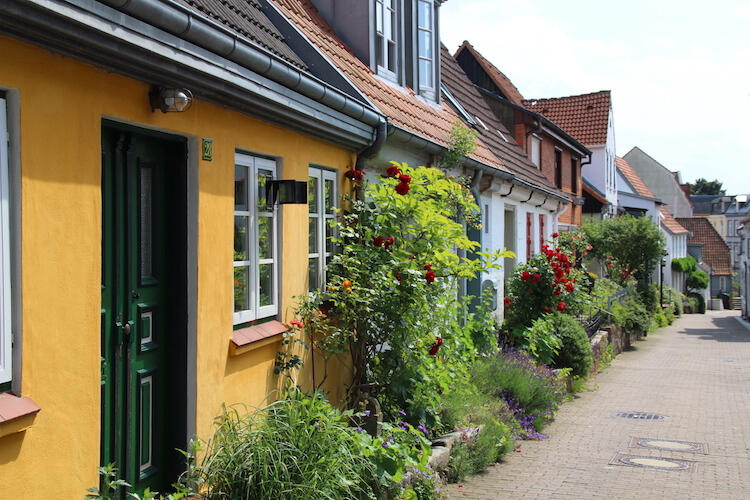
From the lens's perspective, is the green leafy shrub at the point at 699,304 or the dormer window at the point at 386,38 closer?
the dormer window at the point at 386,38

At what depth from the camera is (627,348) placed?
67.7 feet

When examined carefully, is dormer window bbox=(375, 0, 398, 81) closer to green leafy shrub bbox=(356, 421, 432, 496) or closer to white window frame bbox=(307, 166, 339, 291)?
white window frame bbox=(307, 166, 339, 291)

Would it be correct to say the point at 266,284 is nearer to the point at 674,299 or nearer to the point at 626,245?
the point at 626,245

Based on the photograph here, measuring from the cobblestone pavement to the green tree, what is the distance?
344 ft

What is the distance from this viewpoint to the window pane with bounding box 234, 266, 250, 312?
18.5 feet

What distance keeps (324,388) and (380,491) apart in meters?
1.70

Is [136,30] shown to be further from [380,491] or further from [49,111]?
[380,491]

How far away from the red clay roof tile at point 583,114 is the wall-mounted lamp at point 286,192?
26.5 metres

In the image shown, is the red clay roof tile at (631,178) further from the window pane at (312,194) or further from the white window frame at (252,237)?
the white window frame at (252,237)

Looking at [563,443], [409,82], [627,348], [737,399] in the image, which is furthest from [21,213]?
[627,348]

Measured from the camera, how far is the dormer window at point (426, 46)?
11625 mm

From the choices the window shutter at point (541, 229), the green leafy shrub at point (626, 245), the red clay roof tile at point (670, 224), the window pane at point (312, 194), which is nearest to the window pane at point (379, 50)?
the window pane at point (312, 194)

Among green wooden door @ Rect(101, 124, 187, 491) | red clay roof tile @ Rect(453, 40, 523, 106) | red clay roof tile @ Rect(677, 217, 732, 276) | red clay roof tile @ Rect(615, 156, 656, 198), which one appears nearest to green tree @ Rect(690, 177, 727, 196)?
red clay roof tile @ Rect(677, 217, 732, 276)

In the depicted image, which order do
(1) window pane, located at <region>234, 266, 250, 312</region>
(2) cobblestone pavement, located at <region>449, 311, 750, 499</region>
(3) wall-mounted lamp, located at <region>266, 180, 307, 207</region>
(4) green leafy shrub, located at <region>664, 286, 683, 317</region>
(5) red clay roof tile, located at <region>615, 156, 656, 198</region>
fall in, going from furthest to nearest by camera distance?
(5) red clay roof tile, located at <region>615, 156, 656, 198</region>
(4) green leafy shrub, located at <region>664, 286, 683, 317</region>
(2) cobblestone pavement, located at <region>449, 311, 750, 499</region>
(3) wall-mounted lamp, located at <region>266, 180, 307, 207</region>
(1) window pane, located at <region>234, 266, 250, 312</region>
